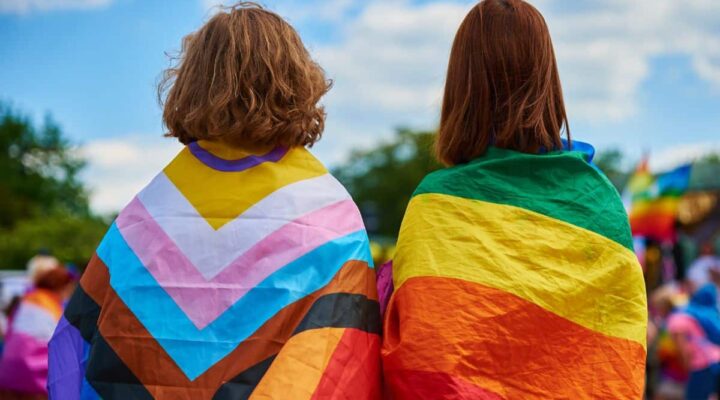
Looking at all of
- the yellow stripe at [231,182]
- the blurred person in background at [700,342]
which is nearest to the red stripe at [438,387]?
the yellow stripe at [231,182]

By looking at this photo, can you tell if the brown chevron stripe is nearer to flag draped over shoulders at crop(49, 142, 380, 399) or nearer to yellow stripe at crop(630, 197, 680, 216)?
flag draped over shoulders at crop(49, 142, 380, 399)

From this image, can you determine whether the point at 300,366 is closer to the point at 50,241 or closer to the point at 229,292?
the point at 229,292

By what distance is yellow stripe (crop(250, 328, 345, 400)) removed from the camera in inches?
88.2

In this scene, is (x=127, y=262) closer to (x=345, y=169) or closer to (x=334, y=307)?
(x=334, y=307)

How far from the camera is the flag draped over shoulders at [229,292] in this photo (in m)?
2.32

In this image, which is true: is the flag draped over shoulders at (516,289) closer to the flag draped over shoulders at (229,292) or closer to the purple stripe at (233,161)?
Answer: the flag draped over shoulders at (229,292)

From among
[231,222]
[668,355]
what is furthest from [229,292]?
[668,355]

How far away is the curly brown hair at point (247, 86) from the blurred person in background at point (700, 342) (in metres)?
6.35

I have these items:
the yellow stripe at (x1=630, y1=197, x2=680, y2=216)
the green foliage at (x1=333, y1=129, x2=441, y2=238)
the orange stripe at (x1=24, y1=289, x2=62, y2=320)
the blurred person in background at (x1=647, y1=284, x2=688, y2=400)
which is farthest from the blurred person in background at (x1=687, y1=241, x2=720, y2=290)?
the green foliage at (x1=333, y1=129, x2=441, y2=238)

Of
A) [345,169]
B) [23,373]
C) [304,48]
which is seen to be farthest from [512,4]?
[345,169]

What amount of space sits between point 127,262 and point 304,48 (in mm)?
845

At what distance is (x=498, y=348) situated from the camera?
7.73ft

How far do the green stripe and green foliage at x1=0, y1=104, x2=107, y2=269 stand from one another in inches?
1538

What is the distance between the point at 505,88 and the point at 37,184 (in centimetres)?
5148
